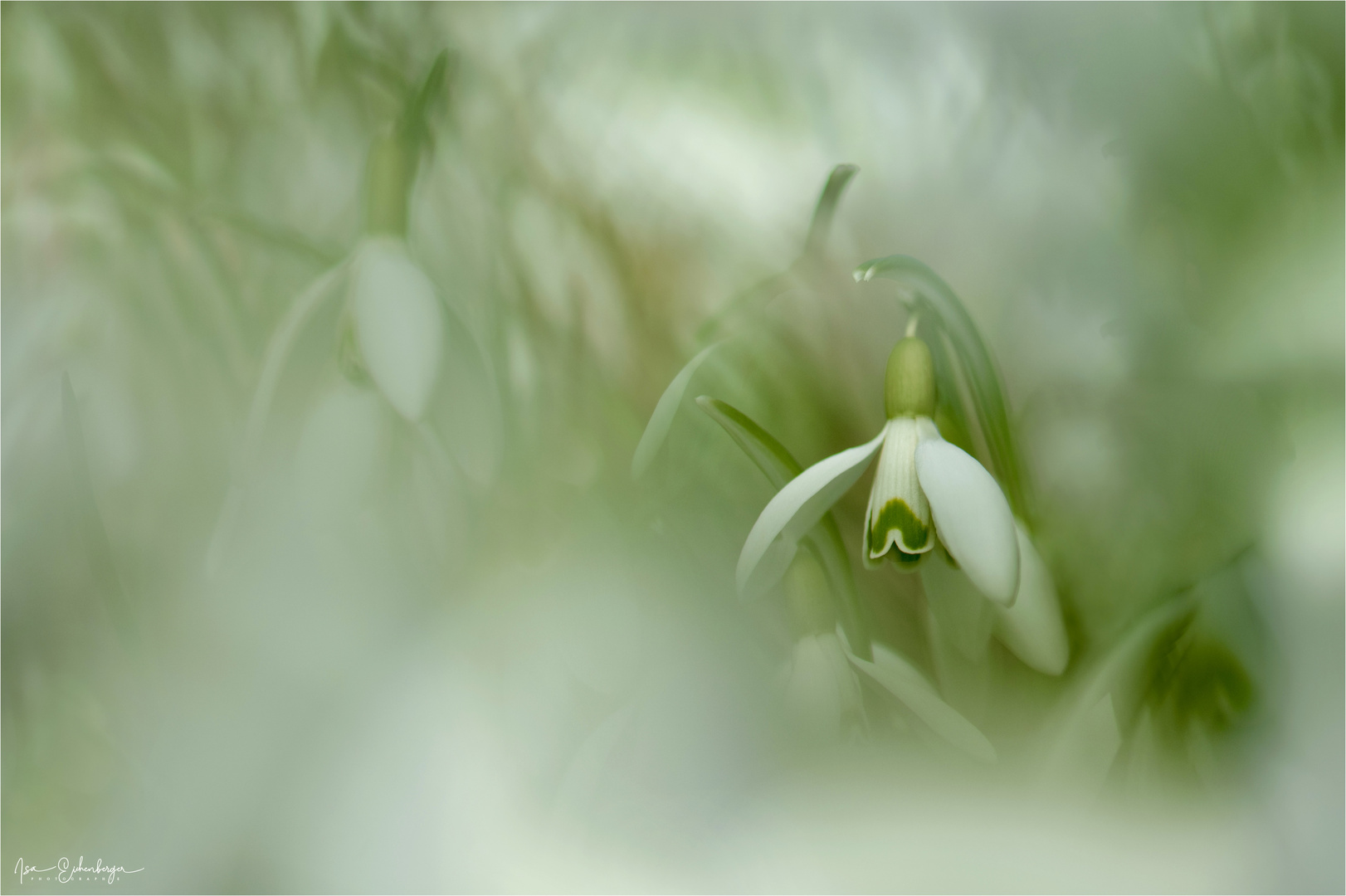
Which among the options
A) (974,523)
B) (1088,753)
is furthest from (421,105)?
(1088,753)

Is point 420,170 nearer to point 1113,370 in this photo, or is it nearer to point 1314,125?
point 1113,370

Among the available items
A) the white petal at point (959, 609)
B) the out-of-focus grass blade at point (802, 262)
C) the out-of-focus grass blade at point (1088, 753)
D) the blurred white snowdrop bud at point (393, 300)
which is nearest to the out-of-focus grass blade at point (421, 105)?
the blurred white snowdrop bud at point (393, 300)

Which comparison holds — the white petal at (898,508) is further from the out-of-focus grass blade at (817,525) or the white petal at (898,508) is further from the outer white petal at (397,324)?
the outer white petal at (397,324)

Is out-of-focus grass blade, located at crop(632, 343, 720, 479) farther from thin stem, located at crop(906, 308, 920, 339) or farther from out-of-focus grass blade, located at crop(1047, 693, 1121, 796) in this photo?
out-of-focus grass blade, located at crop(1047, 693, 1121, 796)

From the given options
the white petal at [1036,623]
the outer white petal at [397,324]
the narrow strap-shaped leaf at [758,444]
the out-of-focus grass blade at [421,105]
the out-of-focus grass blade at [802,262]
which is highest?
the out-of-focus grass blade at [421,105]

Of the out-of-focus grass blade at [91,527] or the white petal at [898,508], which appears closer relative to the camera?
the white petal at [898,508]

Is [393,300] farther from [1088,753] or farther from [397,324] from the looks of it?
[1088,753]

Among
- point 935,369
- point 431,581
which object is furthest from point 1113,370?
point 431,581
